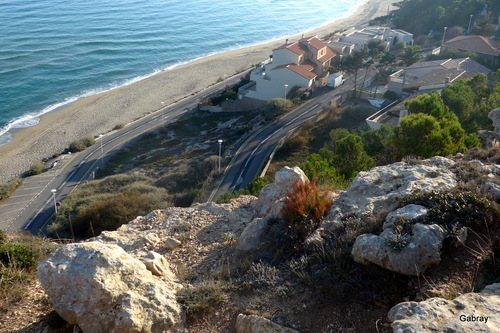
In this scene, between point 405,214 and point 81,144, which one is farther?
point 81,144

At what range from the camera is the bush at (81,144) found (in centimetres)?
4688

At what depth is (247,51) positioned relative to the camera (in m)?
87.4

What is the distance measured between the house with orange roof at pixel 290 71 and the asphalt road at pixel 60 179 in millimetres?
9695

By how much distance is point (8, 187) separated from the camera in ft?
124

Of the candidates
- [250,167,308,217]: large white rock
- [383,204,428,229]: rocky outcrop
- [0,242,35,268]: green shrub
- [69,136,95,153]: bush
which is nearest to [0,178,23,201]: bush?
[69,136,95,153]: bush

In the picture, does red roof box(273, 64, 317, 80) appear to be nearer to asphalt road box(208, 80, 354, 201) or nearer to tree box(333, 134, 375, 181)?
asphalt road box(208, 80, 354, 201)

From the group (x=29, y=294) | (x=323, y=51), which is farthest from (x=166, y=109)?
(x=29, y=294)

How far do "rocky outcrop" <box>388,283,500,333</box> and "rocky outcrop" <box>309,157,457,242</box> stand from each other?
325 cm

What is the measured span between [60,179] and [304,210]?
3477cm

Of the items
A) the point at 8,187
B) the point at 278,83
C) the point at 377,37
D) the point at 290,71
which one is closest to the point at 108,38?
the point at 278,83

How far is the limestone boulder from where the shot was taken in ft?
26.2

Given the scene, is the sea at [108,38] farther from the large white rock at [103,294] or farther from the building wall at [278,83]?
the large white rock at [103,294]

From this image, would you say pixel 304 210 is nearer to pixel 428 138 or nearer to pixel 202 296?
pixel 202 296

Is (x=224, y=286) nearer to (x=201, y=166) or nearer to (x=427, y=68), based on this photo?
(x=201, y=166)
